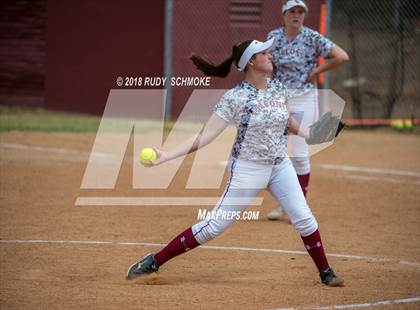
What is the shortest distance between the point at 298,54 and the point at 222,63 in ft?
8.60

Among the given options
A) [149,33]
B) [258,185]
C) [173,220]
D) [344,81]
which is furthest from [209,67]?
[344,81]

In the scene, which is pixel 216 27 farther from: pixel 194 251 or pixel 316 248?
pixel 316 248

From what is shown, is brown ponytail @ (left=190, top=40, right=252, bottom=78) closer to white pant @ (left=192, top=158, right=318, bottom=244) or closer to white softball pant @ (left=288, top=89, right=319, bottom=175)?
white pant @ (left=192, top=158, right=318, bottom=244)

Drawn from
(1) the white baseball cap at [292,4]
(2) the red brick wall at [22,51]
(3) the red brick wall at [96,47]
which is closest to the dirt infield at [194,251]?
(1) the white baseball cap at [292,4]

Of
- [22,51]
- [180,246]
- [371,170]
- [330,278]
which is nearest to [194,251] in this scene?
[180,246]

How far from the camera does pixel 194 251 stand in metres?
8.91

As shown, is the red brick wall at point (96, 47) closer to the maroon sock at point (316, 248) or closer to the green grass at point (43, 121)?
the green grass at point (43, 121)

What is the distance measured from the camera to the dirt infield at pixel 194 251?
703 centimetres

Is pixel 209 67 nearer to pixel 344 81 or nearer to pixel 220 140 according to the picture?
pixel 220 140

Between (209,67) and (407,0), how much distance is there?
12846 millimetres

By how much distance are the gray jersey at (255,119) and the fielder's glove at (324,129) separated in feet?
2.14

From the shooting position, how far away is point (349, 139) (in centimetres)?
1769

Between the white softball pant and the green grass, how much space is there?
26.4 feet

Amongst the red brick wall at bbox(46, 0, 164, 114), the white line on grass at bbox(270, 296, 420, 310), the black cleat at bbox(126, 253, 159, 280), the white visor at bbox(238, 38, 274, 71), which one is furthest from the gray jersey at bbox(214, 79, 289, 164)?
the red brick wall at bbox(46, 0, 164, 114)
